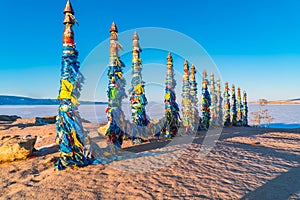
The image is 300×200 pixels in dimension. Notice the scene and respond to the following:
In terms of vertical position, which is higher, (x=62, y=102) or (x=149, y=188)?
(x=62, y=102)

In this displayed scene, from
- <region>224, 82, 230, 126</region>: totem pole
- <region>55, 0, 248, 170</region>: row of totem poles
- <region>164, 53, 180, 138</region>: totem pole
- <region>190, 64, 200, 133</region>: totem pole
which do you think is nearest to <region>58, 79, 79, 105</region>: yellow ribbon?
<region>55, 0, 248, 170</region>: row of totem poles

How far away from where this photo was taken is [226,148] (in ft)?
38.1

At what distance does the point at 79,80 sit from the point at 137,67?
7.82 m

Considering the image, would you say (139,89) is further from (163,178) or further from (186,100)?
(163,178)

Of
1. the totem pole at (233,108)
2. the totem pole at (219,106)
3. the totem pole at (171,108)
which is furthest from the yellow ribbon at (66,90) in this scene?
the totem pole at (233,108)

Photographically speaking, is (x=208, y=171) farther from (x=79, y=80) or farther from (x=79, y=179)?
(x=79, y=80)

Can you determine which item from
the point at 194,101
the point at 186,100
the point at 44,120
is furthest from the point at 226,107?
the point at 44,120

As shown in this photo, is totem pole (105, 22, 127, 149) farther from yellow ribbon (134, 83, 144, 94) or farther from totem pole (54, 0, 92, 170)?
yellow ribbon (134, 83, 144, 94)

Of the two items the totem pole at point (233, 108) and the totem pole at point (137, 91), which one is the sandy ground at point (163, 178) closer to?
the totem pole at point (137, 91)

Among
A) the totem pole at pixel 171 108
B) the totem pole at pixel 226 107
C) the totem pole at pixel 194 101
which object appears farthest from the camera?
the totem pole at pixel 226 107

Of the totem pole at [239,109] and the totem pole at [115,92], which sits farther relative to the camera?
the totem pole at [239,109]

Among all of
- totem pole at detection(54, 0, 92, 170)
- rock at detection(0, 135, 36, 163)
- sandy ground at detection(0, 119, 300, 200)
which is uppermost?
totem pole at detection(54, 0, 92, 170)

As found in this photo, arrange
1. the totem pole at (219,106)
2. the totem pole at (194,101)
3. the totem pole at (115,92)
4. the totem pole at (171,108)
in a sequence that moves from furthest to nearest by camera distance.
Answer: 1. the totem pole at (219,106)
2. the totem pole at (194,101)
3. the totem pole at (171,108)
4. the totem pole at (115,92)

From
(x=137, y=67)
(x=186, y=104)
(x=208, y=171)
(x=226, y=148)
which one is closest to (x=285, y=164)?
(x=226, y=148)
